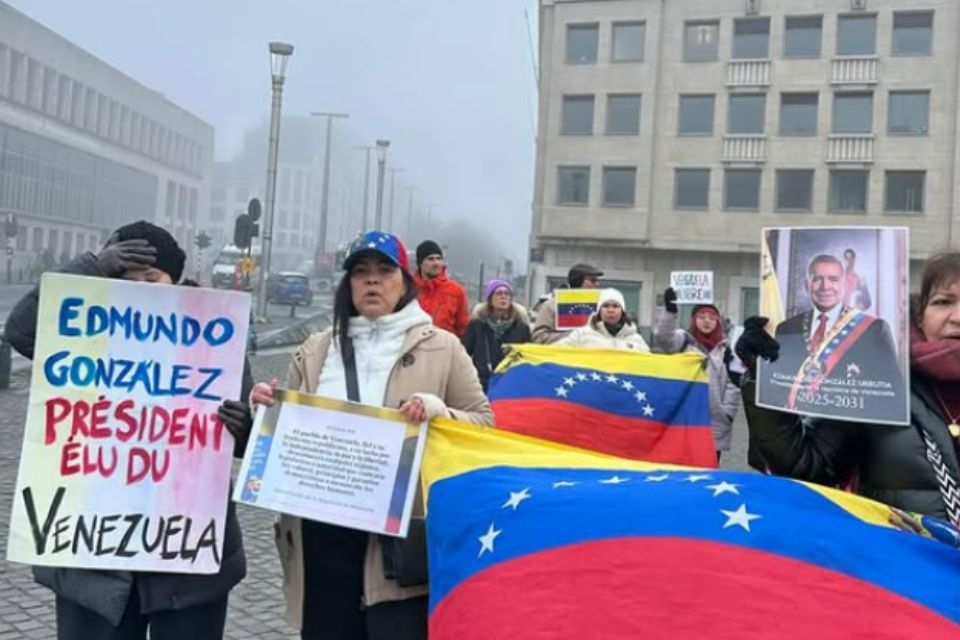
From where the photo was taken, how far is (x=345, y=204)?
433 ft

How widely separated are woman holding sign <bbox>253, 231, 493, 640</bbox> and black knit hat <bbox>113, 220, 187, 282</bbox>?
1.56 feet

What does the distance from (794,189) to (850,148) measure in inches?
108

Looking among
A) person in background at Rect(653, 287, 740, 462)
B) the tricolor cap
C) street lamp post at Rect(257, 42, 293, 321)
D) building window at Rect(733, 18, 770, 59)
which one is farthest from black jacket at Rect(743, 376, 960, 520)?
building window at Rect(733, 18, 770, 59)

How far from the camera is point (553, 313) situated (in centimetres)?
849

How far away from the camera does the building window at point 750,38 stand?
→ 4197cm

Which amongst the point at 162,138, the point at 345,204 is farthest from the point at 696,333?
the point at 345,204

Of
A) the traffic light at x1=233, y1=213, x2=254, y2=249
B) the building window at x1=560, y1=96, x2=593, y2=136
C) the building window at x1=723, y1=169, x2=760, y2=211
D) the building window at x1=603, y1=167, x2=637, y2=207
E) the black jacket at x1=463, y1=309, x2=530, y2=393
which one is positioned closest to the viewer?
the black jacket at x1=463, y1=309, x2=530, y2=393

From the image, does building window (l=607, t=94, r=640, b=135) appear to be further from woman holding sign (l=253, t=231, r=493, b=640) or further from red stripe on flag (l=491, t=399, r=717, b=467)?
woman holding sign (l=253, t=231, r=493, b=640)

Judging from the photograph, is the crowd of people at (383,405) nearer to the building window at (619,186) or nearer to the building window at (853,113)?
the building window at (619,186)

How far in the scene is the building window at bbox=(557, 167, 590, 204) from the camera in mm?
43562

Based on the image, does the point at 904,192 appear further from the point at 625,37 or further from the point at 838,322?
the point at 838,322

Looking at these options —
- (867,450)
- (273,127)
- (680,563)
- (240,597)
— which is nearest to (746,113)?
(273,127)

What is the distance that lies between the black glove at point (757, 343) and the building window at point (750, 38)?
4232cm

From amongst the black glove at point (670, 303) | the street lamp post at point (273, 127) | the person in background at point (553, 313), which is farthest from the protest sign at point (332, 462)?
the street lamp post at point (273, 127)
